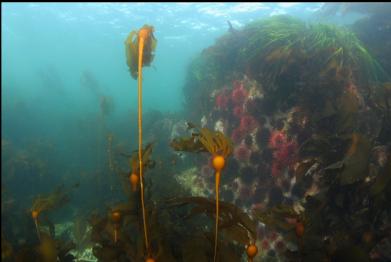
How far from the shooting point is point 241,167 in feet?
21.8

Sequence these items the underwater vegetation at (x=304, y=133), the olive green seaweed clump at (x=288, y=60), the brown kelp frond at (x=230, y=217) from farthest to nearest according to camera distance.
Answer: the olive green seaweed clump at (x=288, y=60)
the underwater vegetation at (x=304, y=133)
the brown kelp frond at (x=230, y=217)

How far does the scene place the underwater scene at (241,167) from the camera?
311 cm

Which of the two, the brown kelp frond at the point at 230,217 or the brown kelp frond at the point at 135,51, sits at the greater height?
the brown kelp frond at the point at 135,51

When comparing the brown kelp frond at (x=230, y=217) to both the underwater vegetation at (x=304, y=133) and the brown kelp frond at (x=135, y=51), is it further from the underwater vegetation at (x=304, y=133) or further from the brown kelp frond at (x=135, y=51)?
the brown kelp frond at (x=135, y=51)

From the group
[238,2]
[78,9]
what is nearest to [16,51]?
[78,9]

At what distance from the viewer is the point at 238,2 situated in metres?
Result: 21.7

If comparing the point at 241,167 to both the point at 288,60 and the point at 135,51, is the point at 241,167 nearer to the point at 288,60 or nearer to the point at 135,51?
the point at 288,60

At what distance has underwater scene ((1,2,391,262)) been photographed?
311 centimetres

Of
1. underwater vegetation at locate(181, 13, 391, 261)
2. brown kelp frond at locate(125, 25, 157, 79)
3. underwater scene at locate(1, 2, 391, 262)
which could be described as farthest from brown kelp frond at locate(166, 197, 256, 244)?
brown kelp frond at locate(125, 25, 157, 79)

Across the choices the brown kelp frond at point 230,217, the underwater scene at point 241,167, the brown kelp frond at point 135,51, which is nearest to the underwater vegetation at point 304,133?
the underwater scene at point 241,167

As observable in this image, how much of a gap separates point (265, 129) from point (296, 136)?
69cm

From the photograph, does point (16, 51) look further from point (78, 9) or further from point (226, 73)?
point (226, 73)

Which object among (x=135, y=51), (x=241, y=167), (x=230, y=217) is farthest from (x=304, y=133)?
(x=135, y=51)

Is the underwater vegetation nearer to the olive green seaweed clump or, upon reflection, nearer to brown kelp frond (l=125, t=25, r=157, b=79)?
the olive green seaweed clump
